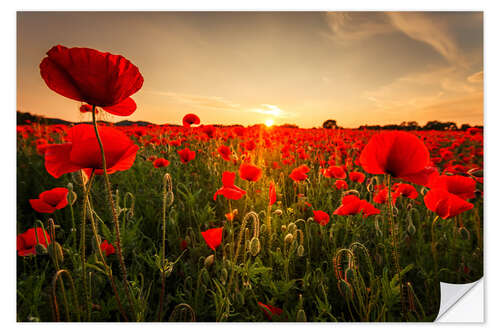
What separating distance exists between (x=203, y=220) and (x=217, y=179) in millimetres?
311

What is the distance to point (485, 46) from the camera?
5.82 feet

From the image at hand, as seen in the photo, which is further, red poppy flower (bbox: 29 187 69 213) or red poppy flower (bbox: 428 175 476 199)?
red poppy flower (bbox: 428 175 476 199)

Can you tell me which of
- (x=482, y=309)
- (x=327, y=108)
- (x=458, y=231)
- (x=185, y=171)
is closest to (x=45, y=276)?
(x=185, y=171)

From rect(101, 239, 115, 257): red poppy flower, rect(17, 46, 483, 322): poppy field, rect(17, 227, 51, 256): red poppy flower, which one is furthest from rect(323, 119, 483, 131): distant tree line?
rect(17, 227, 51, 256): red poppy flower

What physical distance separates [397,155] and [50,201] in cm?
153

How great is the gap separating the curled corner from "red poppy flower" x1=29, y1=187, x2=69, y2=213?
6.43 feet

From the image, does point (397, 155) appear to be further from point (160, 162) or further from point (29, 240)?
point (29, 240)

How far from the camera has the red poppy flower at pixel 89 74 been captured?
2.93ft

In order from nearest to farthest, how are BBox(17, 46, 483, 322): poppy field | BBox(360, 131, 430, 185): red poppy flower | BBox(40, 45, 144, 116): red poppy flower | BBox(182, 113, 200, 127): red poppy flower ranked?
BBox(40, 45, 144, 116): red poppy flower < BBox(360, 131, 430, 185): red poppy flower < BBox(17, 46, 483, 322): poppy field < BBox(182, 113, 200, 127): red poppy flower

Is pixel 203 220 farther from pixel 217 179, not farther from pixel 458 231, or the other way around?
pixel 458 231

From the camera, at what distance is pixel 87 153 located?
→ 3.35ft

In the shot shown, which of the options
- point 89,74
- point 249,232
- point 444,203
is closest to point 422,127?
point 444,203

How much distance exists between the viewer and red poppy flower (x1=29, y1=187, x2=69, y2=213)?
51.1 inches

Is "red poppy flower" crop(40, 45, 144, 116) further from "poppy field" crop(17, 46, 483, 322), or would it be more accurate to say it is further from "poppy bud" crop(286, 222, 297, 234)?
"poppy bud" crop(286, 222, 297, 234)
